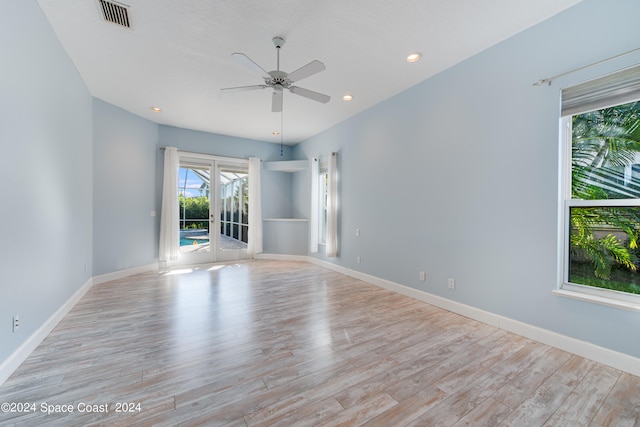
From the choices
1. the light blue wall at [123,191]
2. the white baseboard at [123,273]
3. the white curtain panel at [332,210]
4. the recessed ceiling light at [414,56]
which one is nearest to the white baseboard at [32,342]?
the white baseboard at [123,273]

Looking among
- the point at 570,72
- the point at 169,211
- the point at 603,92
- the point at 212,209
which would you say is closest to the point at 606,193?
the point at 603,92

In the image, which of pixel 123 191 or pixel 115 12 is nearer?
pixel 115 12

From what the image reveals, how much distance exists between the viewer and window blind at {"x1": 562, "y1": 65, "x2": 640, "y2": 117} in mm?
1999

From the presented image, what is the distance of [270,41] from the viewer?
275cm

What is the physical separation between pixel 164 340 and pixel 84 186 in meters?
2.84

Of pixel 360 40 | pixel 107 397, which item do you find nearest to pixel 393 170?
pixel 360 40

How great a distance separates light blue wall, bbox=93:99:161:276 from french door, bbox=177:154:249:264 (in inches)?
24.0

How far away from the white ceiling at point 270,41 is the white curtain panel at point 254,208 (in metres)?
2.38

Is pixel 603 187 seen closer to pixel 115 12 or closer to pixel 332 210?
pixel 332 210

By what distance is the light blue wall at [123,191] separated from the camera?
4355 millimetres

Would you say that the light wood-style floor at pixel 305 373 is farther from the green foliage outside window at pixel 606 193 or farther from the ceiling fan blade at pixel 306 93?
the ceiling fan blade at pixel 306 93

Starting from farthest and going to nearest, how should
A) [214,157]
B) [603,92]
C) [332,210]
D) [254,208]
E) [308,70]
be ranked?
[254,208]
[214,157]
[332,210]
[308,70]
[603,92]

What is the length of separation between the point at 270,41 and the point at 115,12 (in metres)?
1.38

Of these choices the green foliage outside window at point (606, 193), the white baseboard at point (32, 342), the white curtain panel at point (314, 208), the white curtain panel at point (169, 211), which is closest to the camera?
the white baseboard at point (32, 342)
